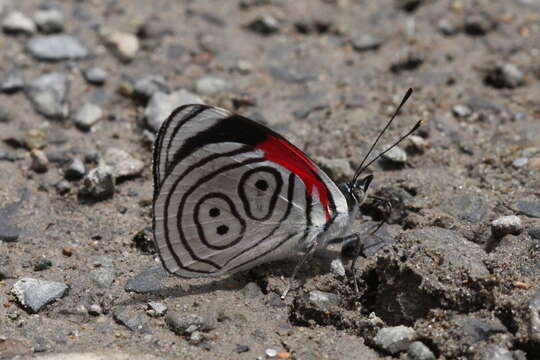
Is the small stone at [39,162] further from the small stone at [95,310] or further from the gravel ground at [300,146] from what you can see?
the small stone at [95,310]

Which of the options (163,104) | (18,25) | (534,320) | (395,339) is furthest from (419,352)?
(18,25)

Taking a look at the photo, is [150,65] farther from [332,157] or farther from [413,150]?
[413,150]

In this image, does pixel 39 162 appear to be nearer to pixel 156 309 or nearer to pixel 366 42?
pixel 156 309

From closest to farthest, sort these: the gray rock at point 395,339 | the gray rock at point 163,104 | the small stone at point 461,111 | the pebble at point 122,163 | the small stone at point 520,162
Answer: the gray rock at point 395,339
the small stone at point 520,162
the pebble at point 122,163
the gray rock at point 163,104
the small stone at point 461,111

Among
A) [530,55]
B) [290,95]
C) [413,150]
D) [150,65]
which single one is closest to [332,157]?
[413,150]

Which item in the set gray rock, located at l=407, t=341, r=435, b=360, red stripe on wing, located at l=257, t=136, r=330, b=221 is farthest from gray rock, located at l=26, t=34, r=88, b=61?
gray rock, located at l=407, t=341, r=435, b=360

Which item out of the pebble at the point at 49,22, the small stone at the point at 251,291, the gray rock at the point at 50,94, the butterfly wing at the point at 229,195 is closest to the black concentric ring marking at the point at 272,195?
the butterfly wing at the point at 229,195
